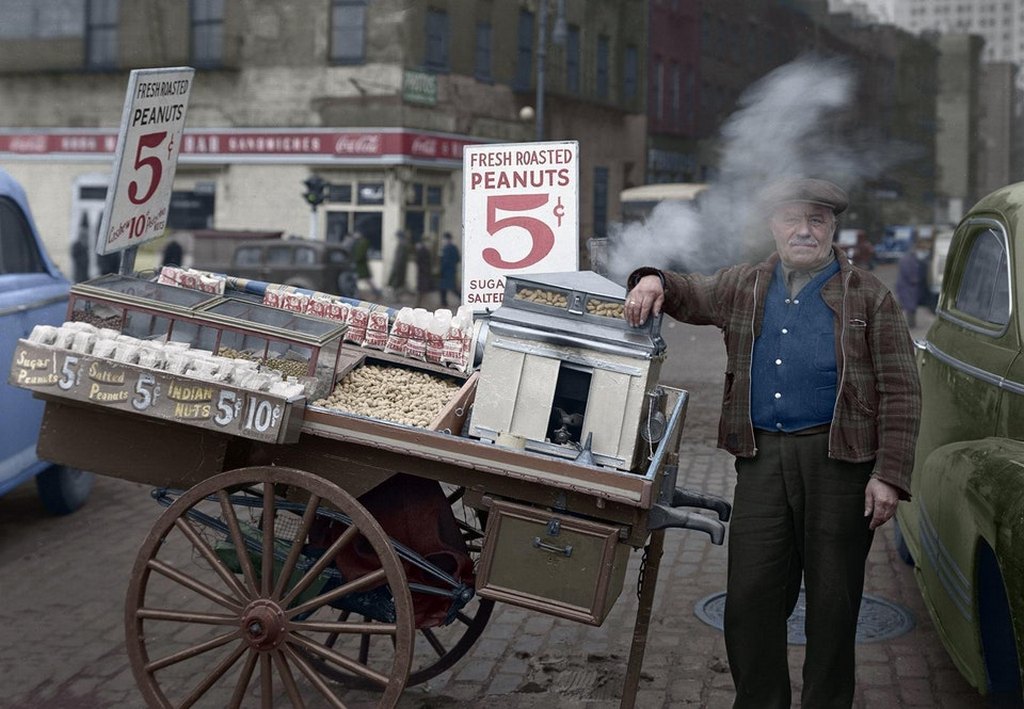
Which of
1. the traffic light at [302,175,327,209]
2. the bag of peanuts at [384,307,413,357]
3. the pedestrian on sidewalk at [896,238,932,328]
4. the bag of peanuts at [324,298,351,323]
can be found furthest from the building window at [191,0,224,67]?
the bag of peanuts at [384,307,413,357]

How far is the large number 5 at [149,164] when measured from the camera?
17.9ft

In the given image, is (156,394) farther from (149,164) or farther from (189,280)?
(149,164)

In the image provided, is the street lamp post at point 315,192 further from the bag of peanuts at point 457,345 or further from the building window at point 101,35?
the bag of peanuts at point 457,345

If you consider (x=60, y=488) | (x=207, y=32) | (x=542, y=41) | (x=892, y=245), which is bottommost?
(x=60, y=488)

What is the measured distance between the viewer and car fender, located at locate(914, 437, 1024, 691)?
3713 mm

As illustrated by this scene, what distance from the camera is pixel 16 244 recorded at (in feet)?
25.8

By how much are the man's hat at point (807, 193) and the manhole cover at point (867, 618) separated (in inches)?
90.0

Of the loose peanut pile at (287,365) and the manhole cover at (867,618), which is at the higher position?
the loose peanut pile at (287,365)

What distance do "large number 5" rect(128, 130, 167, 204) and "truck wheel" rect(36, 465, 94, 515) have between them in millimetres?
3013

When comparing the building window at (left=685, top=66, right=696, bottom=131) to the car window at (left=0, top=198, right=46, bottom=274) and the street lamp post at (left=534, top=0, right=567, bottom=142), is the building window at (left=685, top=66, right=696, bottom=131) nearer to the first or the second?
the street lamp post at (left=534, top=0, right=567, bottom=142)

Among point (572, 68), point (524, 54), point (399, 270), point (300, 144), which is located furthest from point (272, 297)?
point (572, 68)

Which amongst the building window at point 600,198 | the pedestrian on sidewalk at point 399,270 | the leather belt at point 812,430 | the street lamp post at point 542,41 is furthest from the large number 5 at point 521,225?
the building window at point 600,198

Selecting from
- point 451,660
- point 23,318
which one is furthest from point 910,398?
point 23,318

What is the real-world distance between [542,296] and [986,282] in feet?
7.59
